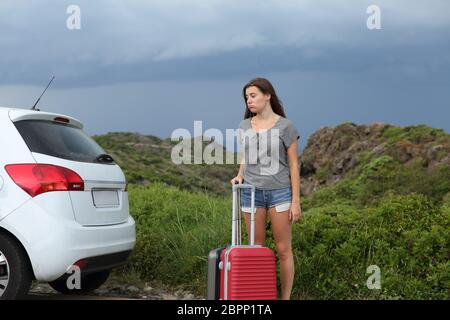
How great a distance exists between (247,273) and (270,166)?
3.24 ft

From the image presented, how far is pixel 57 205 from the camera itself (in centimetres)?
618

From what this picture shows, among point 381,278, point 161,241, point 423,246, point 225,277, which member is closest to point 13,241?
point 225,277

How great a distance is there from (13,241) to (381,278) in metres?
3.78

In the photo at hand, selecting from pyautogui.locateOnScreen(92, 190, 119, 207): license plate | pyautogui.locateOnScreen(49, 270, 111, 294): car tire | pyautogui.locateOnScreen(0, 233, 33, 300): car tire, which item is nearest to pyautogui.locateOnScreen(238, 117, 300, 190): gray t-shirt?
pyautogui.locateOnScreen(92, 190, 119, 207): license plate

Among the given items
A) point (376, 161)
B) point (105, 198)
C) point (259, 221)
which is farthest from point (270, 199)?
point (376, 161)

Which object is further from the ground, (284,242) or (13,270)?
(284,242)

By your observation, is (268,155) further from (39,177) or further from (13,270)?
(13,270)

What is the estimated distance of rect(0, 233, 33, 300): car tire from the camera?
243 inches

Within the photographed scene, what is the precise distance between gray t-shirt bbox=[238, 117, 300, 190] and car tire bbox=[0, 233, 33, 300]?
210 cm

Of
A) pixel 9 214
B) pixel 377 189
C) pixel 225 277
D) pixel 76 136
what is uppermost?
pixel 76 136

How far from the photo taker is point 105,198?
22.3 feet

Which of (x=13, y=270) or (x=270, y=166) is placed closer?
(x=270, y=166)

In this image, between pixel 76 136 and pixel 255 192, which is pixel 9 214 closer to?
pixel 76 136

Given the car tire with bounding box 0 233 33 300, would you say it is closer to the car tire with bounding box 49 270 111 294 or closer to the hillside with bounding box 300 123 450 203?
the car tire with bounding box 49 270 111 294
